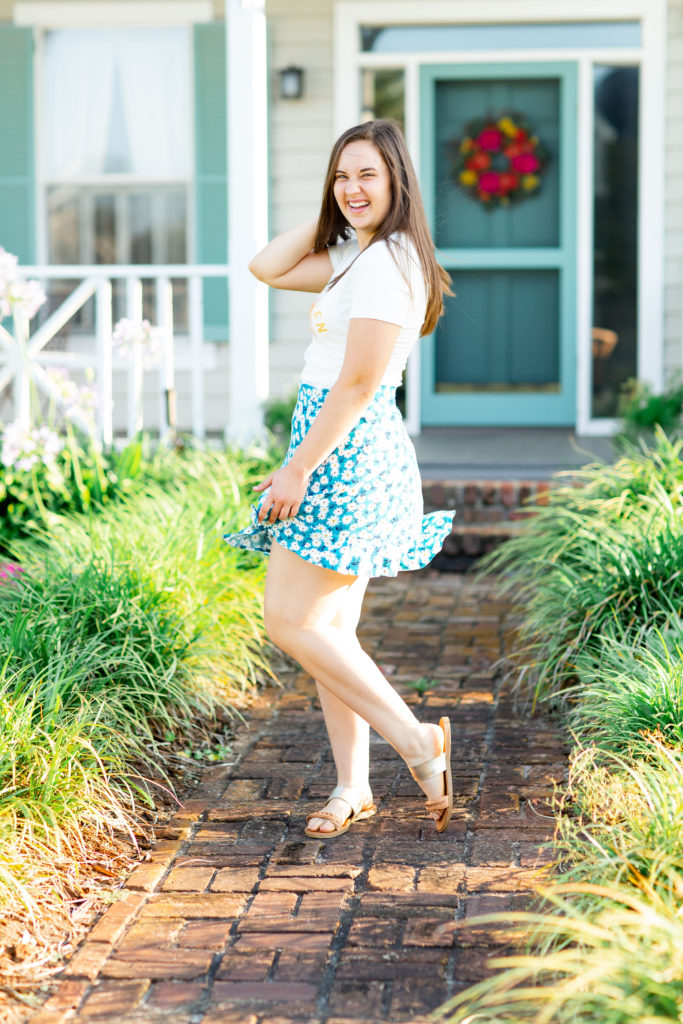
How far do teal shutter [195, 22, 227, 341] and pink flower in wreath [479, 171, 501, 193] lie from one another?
1.52 meters

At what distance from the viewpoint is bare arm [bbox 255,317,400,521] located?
2.45m

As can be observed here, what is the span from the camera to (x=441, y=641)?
4383mm

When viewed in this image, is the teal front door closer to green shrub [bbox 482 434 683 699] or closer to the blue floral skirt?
green shrub [bbox 482 434 683 699]

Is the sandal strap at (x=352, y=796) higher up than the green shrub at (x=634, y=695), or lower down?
lower down

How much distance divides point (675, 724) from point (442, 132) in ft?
17.0

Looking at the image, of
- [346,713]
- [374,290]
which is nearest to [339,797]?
[346,713]

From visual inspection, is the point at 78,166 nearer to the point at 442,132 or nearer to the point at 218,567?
the point at 442,132

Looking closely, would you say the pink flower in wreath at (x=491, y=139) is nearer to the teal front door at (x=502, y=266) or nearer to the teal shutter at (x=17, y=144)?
the teal front door at (x=502, y=266)

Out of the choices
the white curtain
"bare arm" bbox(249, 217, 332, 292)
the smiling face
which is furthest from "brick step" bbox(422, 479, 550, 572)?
the smiling face

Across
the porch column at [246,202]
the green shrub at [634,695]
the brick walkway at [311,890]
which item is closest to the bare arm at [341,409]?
the brick walkway at [311,890]

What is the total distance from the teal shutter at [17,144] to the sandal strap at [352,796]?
5.20 meters

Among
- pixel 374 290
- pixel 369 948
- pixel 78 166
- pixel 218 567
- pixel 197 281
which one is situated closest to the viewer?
pixel 369 948

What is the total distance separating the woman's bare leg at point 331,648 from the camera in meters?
2.66

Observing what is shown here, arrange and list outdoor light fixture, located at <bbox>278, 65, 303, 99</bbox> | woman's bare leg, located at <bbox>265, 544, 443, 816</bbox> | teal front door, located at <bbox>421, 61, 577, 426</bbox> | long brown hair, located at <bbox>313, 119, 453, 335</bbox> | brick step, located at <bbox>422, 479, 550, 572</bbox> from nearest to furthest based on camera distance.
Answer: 1. long brown hair, located at <bbox>313, 119, 453, 335</bbox>
2. woman's bare leg, located at <bbox>265, 544, 443, 816</bbox>
3. brick step, located at <bbox>422, 479, 550, 572</bbox>
4. outdoor light fixture, located at <bbox>278, 65, 303, 99</bbox>
5. teal front door, located at <bbox>421, 61, 577, 426</bbox>
